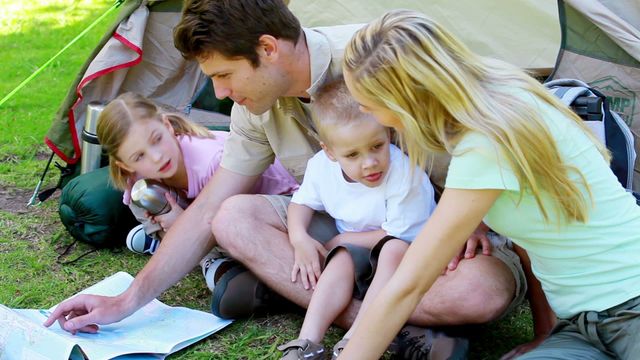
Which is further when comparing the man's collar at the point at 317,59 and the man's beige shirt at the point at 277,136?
the man's beige shirt at the point at 277,136

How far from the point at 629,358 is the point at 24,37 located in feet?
18.3

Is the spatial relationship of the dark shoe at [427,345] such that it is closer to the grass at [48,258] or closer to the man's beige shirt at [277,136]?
the grass at [48,258]

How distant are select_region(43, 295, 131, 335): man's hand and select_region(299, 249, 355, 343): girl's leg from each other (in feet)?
1.73

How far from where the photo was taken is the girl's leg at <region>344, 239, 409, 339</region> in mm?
2217

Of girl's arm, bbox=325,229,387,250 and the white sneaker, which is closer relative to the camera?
girl's arm, bbox=325,229,387,250

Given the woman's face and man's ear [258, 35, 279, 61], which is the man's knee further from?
the woman's face

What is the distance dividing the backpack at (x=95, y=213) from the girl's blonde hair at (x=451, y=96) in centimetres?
158

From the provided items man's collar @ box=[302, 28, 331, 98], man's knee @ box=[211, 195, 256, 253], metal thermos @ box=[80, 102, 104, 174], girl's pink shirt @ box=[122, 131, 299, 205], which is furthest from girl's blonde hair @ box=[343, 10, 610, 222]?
metal thermos @ box=[80, 102, 104, 174]

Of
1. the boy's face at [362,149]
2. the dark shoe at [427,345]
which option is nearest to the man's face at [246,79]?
the boy's face at [362,149]

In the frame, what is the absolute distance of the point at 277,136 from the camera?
8.67 ft

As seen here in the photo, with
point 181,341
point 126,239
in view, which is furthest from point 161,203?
point 181,341

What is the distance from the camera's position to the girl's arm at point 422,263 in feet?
5.56

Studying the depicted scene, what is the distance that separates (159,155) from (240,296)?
597mm

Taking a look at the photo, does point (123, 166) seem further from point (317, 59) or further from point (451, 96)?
point (451, 96)
